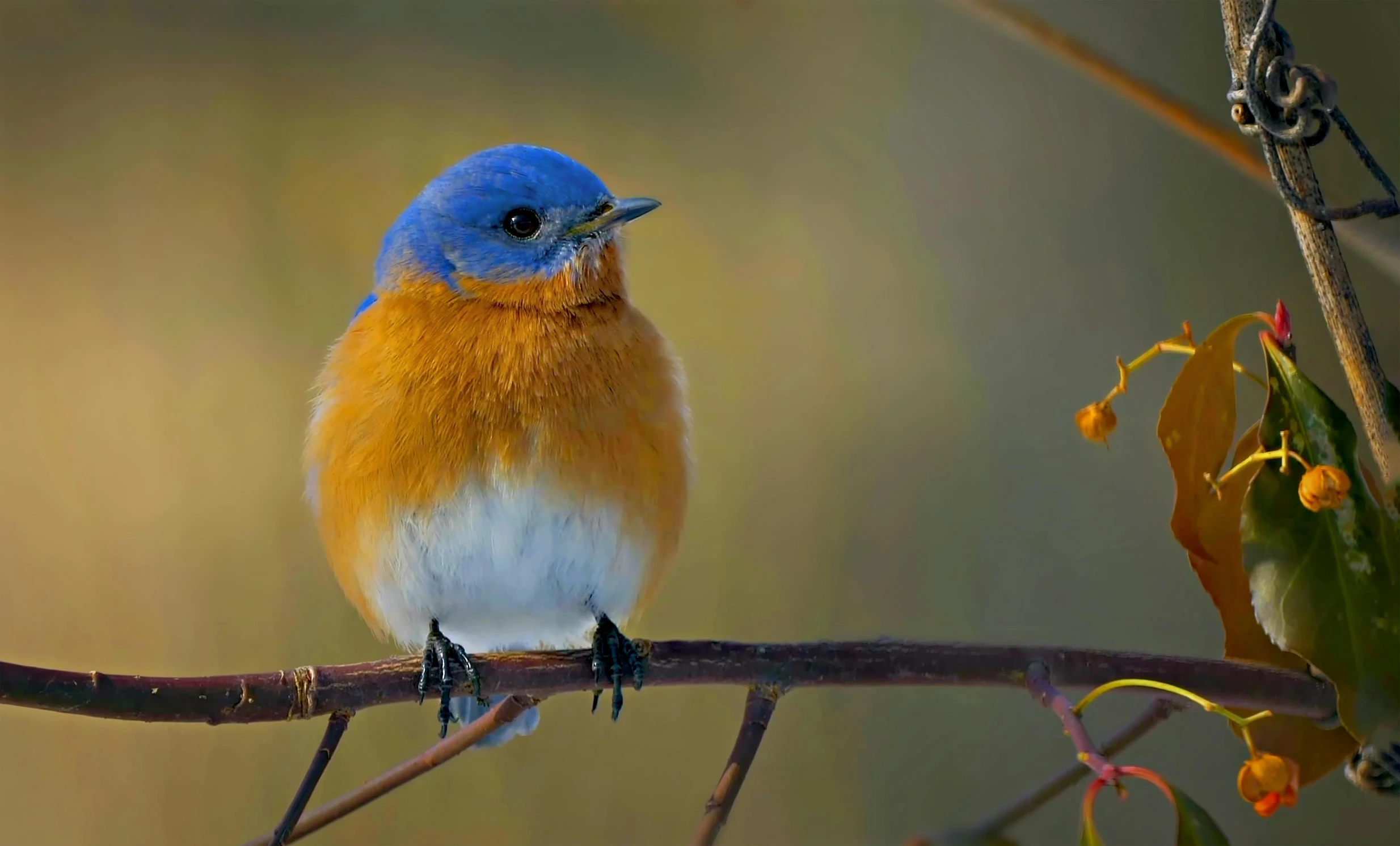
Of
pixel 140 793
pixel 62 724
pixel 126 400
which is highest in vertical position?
pixel 126 400

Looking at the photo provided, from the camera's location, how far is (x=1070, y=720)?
86cm

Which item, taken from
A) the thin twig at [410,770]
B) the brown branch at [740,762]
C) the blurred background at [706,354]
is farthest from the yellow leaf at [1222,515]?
the blurred background at [706,354]

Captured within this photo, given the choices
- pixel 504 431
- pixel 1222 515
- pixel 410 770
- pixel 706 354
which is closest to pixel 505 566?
pixel 504 431

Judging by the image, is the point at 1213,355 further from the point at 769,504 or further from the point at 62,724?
the point at 62,724

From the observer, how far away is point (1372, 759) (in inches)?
42.8

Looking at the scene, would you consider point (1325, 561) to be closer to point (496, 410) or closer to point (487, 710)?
point (496, 410)

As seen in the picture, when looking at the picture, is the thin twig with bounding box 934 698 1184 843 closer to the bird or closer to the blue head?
the bird

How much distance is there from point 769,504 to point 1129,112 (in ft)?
3.11

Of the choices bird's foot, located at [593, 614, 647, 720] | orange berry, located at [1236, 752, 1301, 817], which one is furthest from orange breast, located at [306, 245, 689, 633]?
orange berry, located at [1236, 752, 1301, 817]

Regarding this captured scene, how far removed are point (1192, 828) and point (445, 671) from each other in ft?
2.23

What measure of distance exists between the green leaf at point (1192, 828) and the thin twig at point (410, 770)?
576 millimetres

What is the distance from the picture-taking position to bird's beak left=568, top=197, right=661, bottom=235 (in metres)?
1.42

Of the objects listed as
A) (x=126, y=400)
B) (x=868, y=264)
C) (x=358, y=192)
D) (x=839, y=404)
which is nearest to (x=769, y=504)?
(x=839, y=404)

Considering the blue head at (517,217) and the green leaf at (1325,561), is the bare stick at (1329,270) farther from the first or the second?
the blue head at (517,217)
